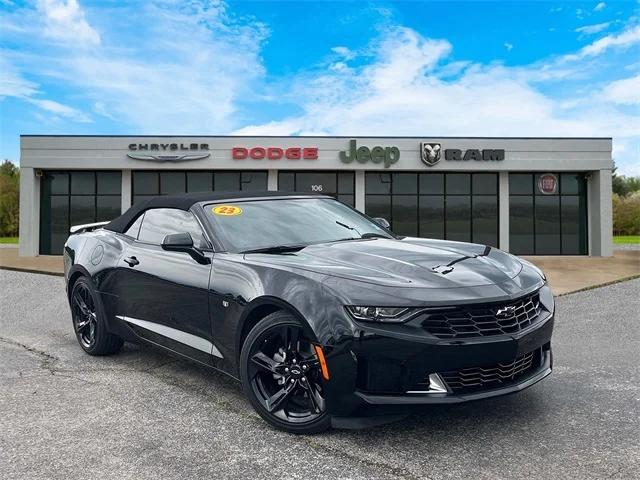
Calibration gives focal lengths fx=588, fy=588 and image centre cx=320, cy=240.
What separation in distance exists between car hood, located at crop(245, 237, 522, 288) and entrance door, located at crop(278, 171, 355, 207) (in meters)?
24.2

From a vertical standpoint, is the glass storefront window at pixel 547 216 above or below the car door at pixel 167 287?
above

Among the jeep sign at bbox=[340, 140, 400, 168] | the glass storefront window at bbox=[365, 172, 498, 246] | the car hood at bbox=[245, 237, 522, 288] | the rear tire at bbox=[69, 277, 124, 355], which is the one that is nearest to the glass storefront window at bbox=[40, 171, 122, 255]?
the jeep sign at bbox=[340, 140, 400, 168]

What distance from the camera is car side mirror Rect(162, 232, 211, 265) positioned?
408cm

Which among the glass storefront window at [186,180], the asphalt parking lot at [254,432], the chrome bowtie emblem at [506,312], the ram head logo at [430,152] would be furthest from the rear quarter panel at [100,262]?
the ram head logo at [430,152]

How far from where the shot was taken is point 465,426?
140 inches

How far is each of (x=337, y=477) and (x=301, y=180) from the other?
84.8 ft

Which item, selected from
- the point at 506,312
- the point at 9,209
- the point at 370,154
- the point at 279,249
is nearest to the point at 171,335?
the point at 279,249

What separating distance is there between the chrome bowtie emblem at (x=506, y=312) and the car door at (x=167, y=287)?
189 cm

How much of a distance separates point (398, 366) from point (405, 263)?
26.7 inches

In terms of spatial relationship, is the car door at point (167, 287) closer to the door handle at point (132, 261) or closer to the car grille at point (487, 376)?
the door handle at point (132, 261)

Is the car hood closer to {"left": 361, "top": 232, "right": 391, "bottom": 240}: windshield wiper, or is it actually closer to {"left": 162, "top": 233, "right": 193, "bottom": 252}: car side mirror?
{"left": 361, "top": 232, "right": 391, "bottom": 240}: windshield wiper

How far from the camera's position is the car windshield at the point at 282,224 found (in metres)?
4.19

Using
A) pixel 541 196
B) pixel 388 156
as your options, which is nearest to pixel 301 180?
pixel 388 156

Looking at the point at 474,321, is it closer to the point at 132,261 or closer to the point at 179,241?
the point at 179,241
